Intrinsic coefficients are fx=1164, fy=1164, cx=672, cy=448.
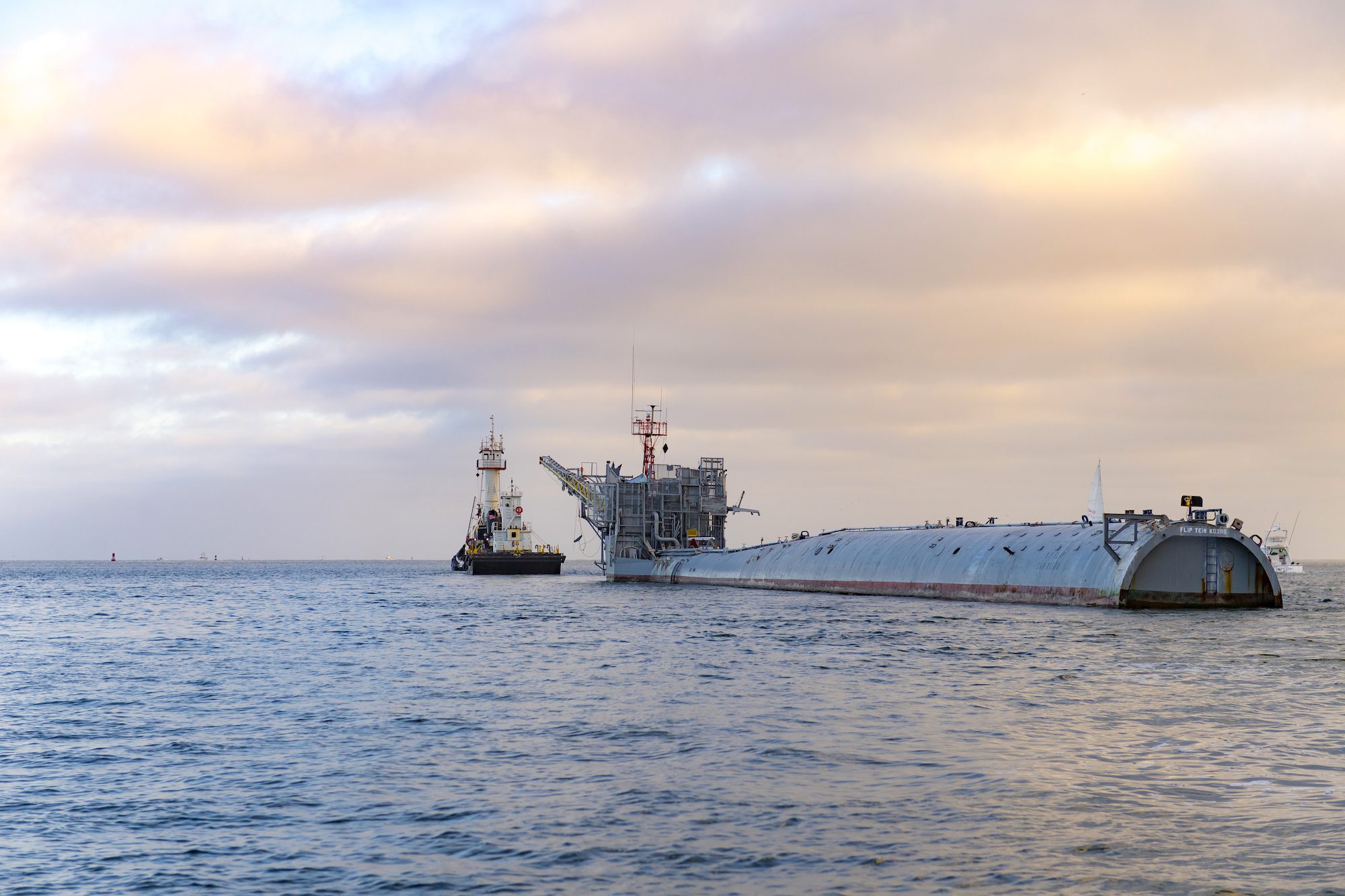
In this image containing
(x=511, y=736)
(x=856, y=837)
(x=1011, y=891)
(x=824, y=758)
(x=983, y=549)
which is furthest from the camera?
(x=983, y=549)

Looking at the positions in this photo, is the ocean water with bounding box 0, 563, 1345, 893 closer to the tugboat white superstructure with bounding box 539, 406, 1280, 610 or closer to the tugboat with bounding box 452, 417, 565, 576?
the tugboat white superstructure with bounding box 539, 406, 1280, 610

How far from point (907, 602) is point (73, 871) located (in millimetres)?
68189

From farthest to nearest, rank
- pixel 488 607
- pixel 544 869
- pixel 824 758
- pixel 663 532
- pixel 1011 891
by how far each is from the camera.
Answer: pixel 663 532, pixel 488 607, pixel 824 758, pixel 544 869, pixel 1011 891

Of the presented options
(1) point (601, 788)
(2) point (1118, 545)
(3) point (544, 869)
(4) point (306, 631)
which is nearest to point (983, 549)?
(2) point (1118, 545)

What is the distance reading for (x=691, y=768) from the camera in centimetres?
2133

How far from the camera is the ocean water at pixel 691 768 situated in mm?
14969

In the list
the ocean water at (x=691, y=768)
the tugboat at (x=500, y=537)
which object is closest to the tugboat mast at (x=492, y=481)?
the tugboat at (x=500, y=537)

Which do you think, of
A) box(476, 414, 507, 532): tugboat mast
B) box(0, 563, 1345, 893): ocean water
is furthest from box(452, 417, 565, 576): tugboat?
box(0, 563, 1345, 893): ocean water

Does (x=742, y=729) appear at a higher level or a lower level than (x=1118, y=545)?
lower

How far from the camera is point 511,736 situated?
82.6 ft

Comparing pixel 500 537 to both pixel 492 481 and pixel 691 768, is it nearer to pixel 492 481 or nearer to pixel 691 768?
pixel 492 481

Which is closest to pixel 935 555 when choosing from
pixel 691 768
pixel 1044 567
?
pixel 1044 567

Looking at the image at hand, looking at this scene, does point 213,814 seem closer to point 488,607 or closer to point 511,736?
point 511,736

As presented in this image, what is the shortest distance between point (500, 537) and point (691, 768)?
14062 centimetres
